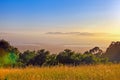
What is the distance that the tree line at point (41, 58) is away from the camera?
33.8 meters

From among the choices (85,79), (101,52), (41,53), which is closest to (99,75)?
(85,79)

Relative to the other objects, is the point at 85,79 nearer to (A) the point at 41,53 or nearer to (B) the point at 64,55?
(B) the point at 64,55

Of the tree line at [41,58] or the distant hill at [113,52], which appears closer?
the tree line at [41,58]

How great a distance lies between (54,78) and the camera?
602 inches

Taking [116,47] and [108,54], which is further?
[116,47]

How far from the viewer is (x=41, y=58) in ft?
123

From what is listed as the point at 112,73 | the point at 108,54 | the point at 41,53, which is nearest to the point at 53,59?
the point at 41,53

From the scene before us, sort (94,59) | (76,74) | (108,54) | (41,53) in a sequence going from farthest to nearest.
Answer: (108,54) → (41,53) → (94,59) → (76,74)

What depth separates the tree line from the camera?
33.8m

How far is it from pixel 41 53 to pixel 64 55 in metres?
4.67

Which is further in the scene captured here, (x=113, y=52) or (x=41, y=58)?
(x=113, y=52)

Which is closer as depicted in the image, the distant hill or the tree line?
the tree line

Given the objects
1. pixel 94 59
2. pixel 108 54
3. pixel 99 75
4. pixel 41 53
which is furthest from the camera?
pixel 108 54

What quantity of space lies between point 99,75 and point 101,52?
99.7ft
